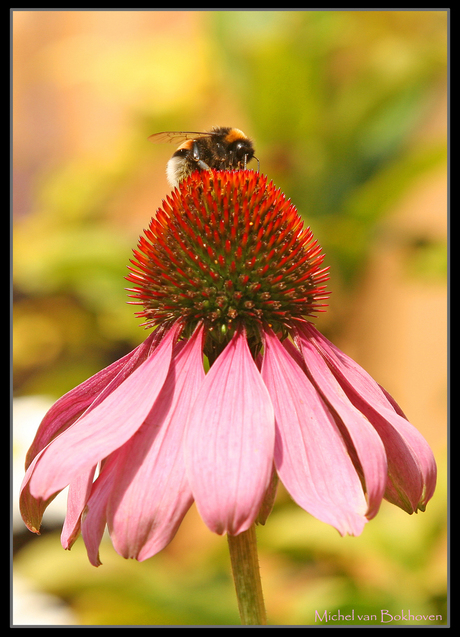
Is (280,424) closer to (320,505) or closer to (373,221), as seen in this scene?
(320,505)

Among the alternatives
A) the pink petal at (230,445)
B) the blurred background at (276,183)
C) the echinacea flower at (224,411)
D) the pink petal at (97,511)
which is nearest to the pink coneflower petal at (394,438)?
the echinacea flower at (224,411)

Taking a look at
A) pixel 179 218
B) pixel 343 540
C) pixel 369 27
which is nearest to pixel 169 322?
pixel 179 218

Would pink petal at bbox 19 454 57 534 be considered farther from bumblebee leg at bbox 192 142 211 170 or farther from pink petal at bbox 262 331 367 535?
bumblebee leg at bbox 192 142 211 170

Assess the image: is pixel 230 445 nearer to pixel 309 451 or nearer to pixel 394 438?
pixel 309 451

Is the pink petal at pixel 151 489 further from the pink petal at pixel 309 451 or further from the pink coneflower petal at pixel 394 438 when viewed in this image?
the pink coneflower petal at pixel 394 438

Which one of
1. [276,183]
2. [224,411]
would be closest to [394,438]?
[224,411]

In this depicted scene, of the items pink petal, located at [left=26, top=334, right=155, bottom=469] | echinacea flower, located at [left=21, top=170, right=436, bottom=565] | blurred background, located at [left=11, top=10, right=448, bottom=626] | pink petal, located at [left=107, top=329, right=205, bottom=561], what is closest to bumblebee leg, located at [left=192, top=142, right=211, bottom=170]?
echinacea flower, located at [left=21, top=170, right=436, bottom=565]
